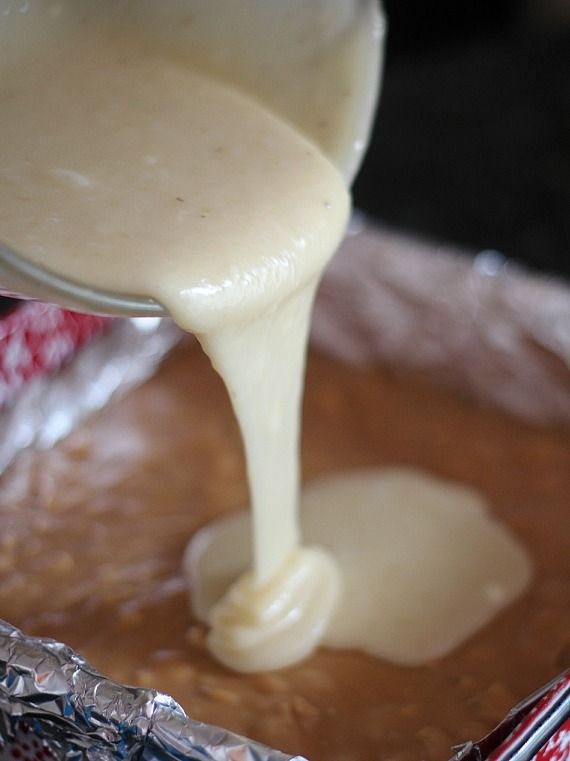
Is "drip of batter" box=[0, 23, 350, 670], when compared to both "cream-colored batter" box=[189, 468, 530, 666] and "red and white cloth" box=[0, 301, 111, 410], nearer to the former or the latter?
"cream-colored batter" box=[189, 468, 530, 666]

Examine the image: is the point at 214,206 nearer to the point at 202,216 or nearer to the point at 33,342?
the point at 202,216

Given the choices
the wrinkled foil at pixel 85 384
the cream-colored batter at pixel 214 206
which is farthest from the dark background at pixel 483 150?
the cream-colored batter at pixel 214 206

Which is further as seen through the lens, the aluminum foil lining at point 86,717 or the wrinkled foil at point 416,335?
the wrinkled foil at point 416,335

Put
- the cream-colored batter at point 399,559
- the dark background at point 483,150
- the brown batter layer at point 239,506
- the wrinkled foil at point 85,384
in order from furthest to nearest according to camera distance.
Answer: the dark background at point 483,150
the wrinkled foil at point 85,384
the cream-colored batter at point 399,559
the brown batter layer at point 239,506

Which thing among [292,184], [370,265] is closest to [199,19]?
[292,184]

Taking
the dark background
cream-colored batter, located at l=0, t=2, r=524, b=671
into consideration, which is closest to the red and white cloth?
cream-colored batter, located at l=0, t=2, r=524, b=671

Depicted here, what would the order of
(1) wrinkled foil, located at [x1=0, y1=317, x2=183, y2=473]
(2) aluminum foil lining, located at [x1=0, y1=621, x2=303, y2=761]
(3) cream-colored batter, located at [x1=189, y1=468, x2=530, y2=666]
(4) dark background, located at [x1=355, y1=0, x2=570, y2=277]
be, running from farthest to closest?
1. (4) dark background, located at [x1=355, y1=0, x2=570, y2=277]
2. (1) wrinkled foil, located at [x1=0, y1=317, x2=183, y2=473]
3. (3) cream-colored batter, located at [x1=189, y1=468, x2=530, y2=666]
4. (2) aluminum foil lining, located at [x1=0, y1=621, x2=303, y2=761]

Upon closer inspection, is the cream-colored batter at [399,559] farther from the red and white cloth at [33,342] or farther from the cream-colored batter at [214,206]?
the red and white cloth at [33,342]
